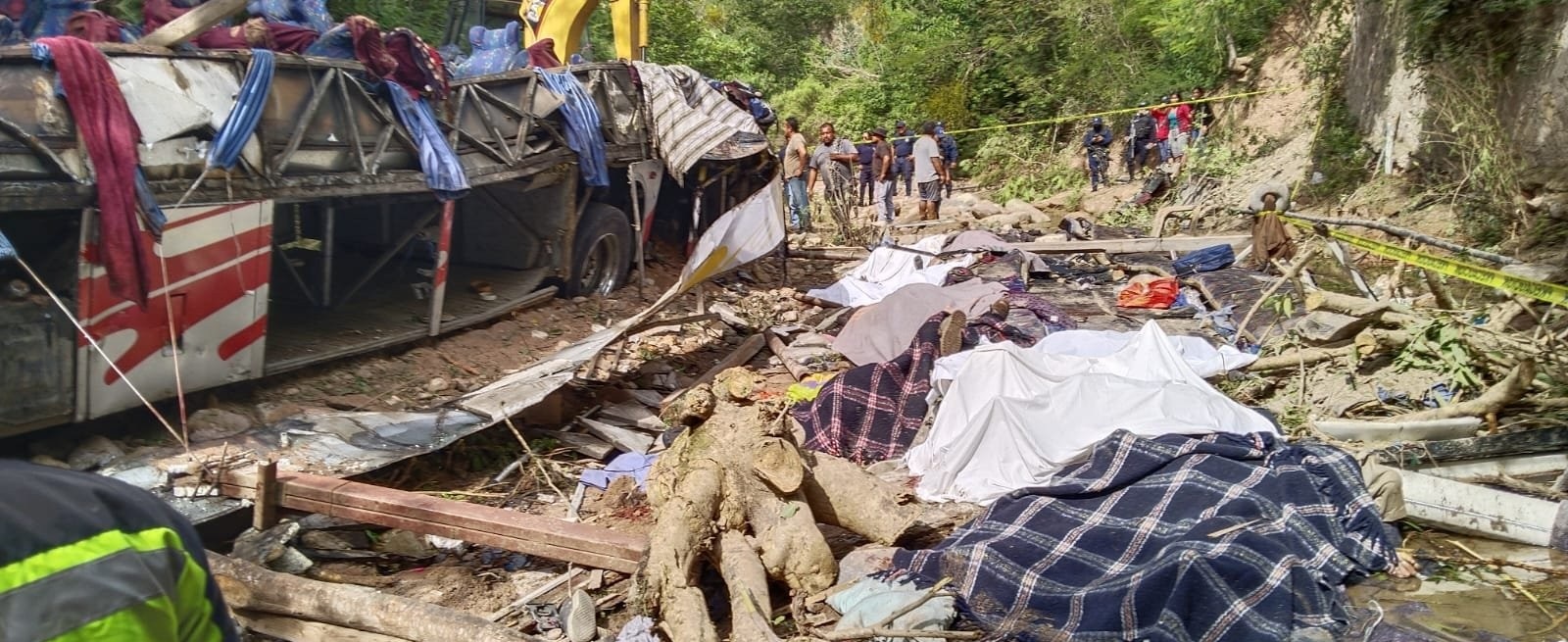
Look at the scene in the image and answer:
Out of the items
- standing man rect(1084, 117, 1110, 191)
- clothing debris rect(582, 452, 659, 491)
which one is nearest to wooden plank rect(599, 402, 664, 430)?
clothing debris rect(582, 452, 659, 491)

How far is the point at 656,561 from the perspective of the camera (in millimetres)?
3953

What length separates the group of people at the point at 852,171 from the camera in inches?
591

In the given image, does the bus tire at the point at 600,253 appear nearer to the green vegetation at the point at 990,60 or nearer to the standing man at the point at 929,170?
the standing man at the point at 929,170

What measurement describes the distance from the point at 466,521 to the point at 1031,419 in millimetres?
2847

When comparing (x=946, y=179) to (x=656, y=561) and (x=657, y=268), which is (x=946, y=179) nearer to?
(x=657, y=268)

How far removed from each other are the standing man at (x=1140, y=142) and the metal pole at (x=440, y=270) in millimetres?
13329

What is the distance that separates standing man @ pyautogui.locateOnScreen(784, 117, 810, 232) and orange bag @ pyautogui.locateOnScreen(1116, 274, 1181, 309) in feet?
19.6

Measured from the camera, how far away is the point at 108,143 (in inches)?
196

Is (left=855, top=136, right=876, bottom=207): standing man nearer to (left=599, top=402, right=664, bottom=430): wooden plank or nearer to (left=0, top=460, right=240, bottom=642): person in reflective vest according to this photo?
(left=599, top=402, right=664, bottom=430): wooden plank

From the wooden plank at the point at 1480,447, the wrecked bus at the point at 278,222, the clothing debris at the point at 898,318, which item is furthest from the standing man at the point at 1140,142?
the wooden plank at the point at 1480,447

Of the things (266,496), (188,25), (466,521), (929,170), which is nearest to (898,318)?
(466,521)

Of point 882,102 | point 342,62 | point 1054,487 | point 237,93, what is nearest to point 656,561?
point 1054,487

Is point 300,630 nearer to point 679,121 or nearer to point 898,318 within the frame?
point 898,318

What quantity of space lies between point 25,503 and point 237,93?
17.0ft
